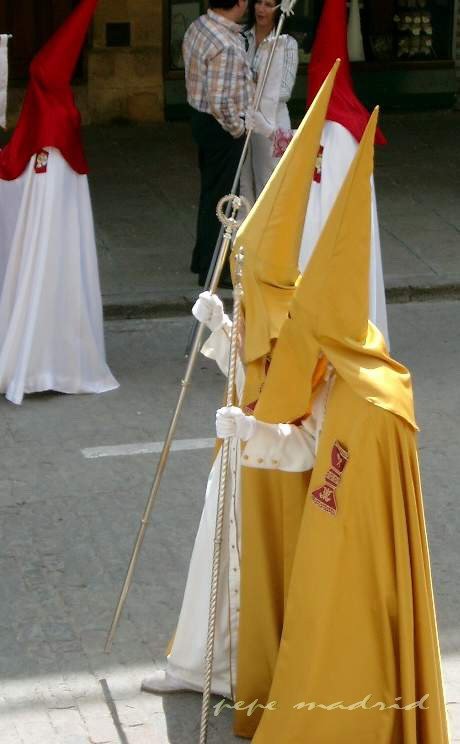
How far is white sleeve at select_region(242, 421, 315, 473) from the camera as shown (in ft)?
13.5

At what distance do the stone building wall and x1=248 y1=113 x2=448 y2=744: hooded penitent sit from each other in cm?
1003

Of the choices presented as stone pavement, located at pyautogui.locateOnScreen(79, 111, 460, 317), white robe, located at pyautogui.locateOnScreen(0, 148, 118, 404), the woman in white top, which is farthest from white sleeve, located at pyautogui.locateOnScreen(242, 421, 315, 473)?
stone pavement, located at pyautogui.locateOnScreen(79, 111, 460, 317)

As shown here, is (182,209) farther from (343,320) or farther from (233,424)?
(343,320)

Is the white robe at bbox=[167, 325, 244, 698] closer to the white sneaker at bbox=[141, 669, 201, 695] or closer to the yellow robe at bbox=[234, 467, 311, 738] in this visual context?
the white sneaker at bbox=[141, 669, 201, 695]

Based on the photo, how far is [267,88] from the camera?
8812 millimetres

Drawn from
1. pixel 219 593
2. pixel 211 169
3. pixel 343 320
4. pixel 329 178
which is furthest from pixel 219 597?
pixel 211 169

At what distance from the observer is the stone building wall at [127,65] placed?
1348 cm

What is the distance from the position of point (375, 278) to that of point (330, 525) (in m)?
4.12

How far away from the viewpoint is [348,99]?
759 cm

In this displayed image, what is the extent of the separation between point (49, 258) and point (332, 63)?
6.42 feet

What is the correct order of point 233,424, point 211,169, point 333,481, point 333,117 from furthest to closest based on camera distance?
1. point 211,169
2. point 333,117
3. point 233,424
4. point 333,481

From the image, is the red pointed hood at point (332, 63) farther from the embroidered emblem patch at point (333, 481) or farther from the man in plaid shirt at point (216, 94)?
the embroidered emblem patch at point (333, 481)

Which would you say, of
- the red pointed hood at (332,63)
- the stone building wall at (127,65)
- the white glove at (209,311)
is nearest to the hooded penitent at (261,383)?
the white glove at (209,311)

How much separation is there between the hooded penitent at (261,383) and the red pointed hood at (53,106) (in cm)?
343
